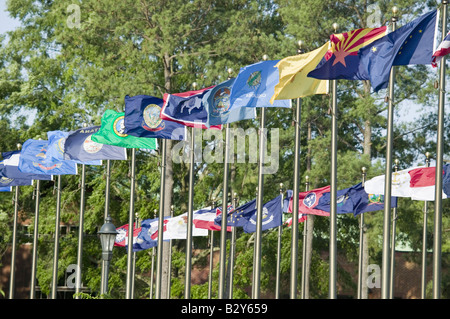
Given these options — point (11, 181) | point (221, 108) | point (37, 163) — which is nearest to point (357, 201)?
point (221, 108)

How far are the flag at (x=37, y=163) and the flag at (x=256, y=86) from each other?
11.9 meters

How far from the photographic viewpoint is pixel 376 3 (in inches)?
1433

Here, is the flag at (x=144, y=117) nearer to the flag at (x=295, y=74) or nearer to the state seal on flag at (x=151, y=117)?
the state seal on flag at (x=151, y=117)

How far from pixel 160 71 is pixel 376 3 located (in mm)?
11743

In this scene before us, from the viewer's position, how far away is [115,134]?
26.8 m

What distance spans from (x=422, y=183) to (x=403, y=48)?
789 centimetres

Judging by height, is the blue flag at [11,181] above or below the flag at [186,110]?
below

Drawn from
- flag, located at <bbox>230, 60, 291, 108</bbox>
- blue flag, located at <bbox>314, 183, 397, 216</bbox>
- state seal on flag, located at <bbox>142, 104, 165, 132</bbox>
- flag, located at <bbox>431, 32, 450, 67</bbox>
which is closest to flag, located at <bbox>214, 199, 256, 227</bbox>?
blue flag, located at <bbox>314, 183, 397, 216</bbox>

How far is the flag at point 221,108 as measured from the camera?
2205 cm

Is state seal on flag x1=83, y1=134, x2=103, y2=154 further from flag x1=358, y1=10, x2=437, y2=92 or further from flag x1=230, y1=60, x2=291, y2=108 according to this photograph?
flag x1=358, y1=10, x2=437, y2=92

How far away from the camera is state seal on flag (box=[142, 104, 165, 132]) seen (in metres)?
24.3

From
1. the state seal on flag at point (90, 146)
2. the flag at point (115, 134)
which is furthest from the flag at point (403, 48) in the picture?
the state seal on flag at point (90, 146)
